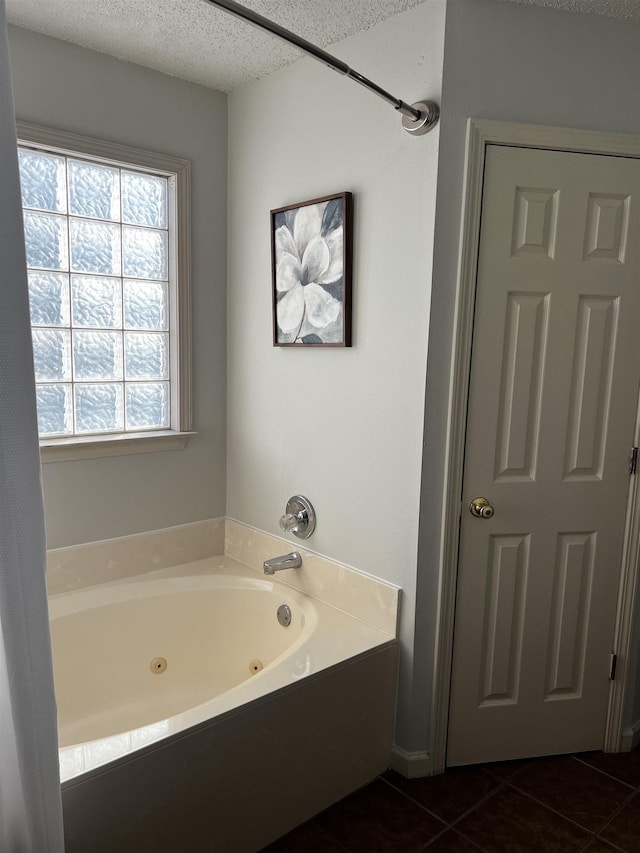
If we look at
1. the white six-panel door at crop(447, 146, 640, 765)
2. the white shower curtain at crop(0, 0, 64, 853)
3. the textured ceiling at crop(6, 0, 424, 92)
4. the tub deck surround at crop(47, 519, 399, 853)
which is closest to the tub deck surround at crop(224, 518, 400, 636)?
the tub deck surround at crop(47, 519, 399, 853)

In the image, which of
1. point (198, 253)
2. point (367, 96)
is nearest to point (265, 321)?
point (198, 253)

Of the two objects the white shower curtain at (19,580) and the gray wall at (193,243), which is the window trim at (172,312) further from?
the white shower curtain at (19,580)

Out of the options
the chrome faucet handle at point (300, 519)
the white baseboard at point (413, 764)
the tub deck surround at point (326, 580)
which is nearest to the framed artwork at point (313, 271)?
the chrome faucet handle at point (300, 519)

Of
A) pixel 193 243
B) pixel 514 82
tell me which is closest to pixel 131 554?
pixel 193 243

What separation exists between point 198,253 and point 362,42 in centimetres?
100

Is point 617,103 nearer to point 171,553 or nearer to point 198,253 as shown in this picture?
point 198,253

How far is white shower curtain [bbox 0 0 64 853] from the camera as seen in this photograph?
44.8 inches

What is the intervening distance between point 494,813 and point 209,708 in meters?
1.01

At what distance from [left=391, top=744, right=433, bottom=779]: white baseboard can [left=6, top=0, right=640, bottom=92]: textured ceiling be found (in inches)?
94.0

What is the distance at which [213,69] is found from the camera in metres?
2.39

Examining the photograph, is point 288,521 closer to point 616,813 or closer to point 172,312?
point 172,312

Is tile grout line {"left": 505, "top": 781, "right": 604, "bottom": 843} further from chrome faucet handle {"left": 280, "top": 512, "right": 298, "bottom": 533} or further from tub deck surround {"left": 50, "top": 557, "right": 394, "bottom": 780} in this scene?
chrome faucet handle {"left": 280, "top": 512, "right": 298, "bottom": 533}

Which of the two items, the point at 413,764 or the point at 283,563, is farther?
the point at 283,563

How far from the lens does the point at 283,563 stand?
7.85 feet
